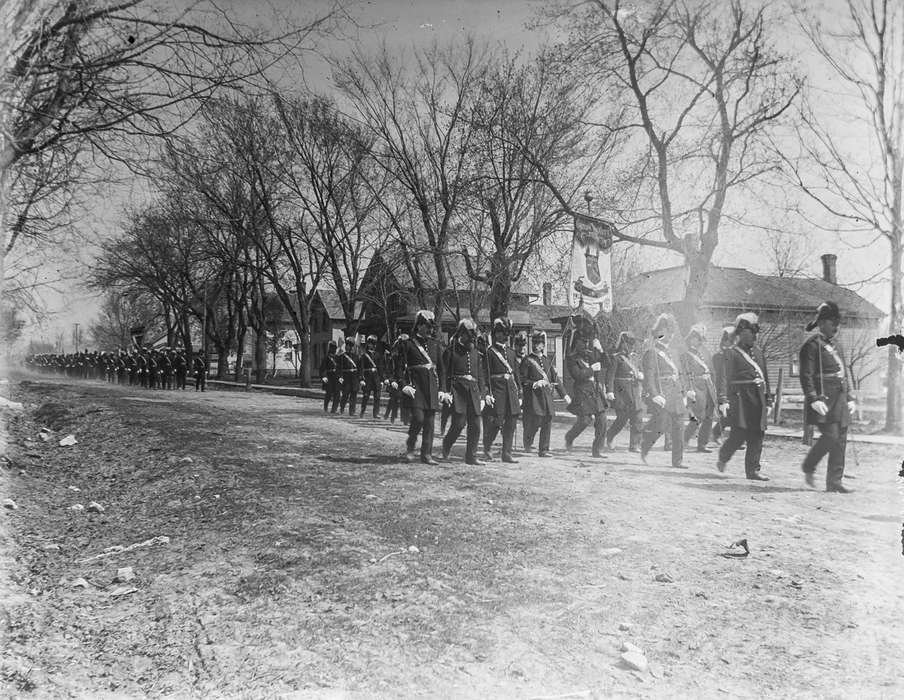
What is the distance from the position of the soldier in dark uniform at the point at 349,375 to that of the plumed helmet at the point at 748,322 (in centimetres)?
1175

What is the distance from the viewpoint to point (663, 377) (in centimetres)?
938

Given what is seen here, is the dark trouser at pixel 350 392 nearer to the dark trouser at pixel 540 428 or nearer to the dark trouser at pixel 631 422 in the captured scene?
the dark trouser at pixel 540 428

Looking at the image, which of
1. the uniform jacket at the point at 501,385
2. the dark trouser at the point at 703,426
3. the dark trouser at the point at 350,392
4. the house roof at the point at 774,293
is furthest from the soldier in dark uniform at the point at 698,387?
the dark trouser at the point at 350,392

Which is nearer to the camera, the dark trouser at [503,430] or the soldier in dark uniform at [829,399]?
the soldier in dark uniform at [829,399]

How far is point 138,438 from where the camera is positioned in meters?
10.9

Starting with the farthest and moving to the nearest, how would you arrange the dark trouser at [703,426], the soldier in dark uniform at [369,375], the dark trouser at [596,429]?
the soldier in dark uniform at [369,375] < the dark trouser at [703,426] < the dark trouser at [596,429]

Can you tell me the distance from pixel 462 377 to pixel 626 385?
10.3 ft

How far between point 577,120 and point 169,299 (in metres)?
33.2

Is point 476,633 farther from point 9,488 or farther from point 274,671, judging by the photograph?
point 9,488

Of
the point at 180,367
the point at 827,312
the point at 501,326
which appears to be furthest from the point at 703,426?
the point at 180,367

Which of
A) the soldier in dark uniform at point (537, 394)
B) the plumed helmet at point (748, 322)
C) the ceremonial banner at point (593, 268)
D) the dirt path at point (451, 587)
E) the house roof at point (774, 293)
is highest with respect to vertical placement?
the ceremonial banner at point (593, 268)

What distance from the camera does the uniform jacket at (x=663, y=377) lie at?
9.23m

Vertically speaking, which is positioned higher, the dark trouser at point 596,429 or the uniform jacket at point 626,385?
the uniform jacket at point 626,385

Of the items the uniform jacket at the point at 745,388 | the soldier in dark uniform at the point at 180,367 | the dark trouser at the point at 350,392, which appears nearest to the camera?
the uniform jacket at the point at 745,388
